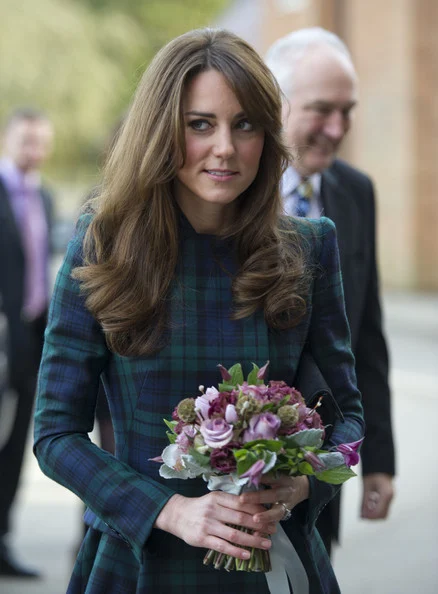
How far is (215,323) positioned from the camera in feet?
8.02

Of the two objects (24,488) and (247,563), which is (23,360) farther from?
(247,563)

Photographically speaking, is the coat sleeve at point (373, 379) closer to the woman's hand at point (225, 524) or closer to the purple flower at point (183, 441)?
the woman's hand at point (225, 524)

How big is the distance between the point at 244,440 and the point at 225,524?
0.67 feet

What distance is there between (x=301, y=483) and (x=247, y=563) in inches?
8.0

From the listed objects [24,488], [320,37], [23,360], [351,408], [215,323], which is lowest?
[24,488]

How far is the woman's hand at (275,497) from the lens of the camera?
2.18 meters

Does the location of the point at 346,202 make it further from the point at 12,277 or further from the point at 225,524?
the point at 12,277

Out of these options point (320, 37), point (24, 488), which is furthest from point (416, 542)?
point (320, 37)

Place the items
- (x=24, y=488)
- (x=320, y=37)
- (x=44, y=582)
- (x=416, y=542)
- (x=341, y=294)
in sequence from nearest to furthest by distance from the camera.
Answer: (x=341, y=294), (x=320, y=37), (x=44, y=582), (x=416, y=542), (x=24, y=488)

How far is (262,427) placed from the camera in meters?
2.11

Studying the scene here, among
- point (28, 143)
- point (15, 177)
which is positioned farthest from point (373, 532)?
point (28, 143)

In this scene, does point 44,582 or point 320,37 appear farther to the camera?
point 44,582

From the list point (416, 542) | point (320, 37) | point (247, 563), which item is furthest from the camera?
point (416, 542)

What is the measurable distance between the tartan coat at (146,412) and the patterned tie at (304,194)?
1043 mm
